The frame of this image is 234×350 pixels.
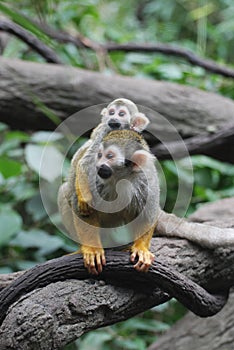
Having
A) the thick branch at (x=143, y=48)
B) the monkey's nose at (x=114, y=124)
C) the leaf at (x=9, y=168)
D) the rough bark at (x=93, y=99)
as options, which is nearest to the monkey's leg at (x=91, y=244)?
the monkey's nose at (x=114, y=124)

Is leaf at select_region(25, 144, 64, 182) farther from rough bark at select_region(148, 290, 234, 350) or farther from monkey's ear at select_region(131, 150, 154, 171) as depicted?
monkey's ear at select_region(131, 150, 154, 171)

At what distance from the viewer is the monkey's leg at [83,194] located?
1806mm

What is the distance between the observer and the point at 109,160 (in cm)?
165

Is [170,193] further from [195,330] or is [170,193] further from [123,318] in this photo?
[123,318]

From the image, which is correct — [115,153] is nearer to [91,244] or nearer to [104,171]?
[104,171]

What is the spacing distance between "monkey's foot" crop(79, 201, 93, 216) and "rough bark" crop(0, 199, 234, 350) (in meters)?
0.20

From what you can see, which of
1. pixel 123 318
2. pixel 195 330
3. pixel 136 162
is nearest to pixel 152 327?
pixel 195 330

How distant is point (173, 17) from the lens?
6754 millimetres

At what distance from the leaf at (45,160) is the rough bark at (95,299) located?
3.41 ft

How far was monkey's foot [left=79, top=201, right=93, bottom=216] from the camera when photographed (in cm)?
182

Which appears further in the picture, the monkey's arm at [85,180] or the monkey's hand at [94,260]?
the monkey's arm at [85,180]

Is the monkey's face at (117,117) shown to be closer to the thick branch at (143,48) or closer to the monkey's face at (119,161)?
the monkey's face at (119,161)

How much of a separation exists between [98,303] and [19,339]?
0.30m

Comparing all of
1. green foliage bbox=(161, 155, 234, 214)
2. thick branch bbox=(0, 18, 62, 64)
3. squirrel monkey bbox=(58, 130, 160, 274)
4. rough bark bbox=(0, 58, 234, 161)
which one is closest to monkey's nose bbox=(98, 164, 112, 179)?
squirrel monkey bbox=(58, 130, 160, 274)
